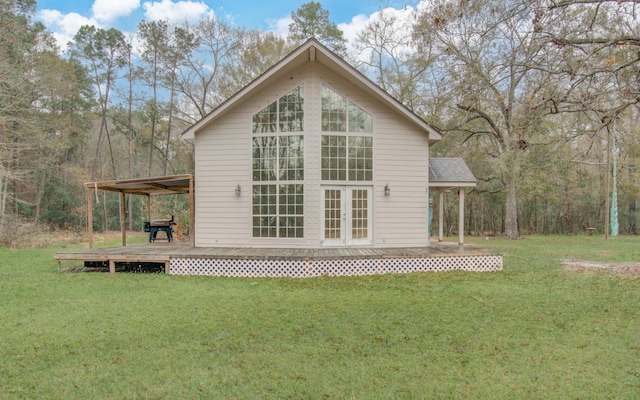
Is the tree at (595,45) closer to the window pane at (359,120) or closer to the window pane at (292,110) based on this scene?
the window pane at (359,120)

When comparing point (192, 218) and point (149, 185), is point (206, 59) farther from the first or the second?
point (192, 218)

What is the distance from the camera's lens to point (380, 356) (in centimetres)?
377

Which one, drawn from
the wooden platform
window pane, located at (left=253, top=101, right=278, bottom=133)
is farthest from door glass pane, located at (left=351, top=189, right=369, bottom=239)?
window pane, located at (left=253, top=101, right=278, bottom=133)

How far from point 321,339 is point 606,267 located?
8526 mm

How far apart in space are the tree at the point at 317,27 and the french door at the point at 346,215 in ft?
47.5

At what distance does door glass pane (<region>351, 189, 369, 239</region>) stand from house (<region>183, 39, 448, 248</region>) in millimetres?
26

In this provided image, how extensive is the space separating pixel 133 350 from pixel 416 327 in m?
3.21

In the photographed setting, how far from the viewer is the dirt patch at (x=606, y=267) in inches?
334

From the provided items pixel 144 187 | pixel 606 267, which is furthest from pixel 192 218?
pixel 606 267

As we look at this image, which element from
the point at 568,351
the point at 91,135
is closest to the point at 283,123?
the point at 568,351

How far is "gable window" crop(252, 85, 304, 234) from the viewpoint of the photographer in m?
9.68

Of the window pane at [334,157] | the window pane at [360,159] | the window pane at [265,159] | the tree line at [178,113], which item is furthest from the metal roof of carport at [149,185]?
the tree line at [178,113]

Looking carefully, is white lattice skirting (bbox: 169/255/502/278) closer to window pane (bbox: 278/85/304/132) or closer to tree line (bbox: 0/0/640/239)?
window pane (bbox: 278/85/304/132)

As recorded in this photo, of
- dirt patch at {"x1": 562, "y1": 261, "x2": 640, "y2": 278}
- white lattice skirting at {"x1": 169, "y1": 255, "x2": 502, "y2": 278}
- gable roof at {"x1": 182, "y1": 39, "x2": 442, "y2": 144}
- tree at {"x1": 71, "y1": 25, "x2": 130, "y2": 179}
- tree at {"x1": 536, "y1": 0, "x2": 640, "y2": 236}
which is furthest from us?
tree at {"x1": 71, "y1": 25, "x2": 130, "y2": 179}
